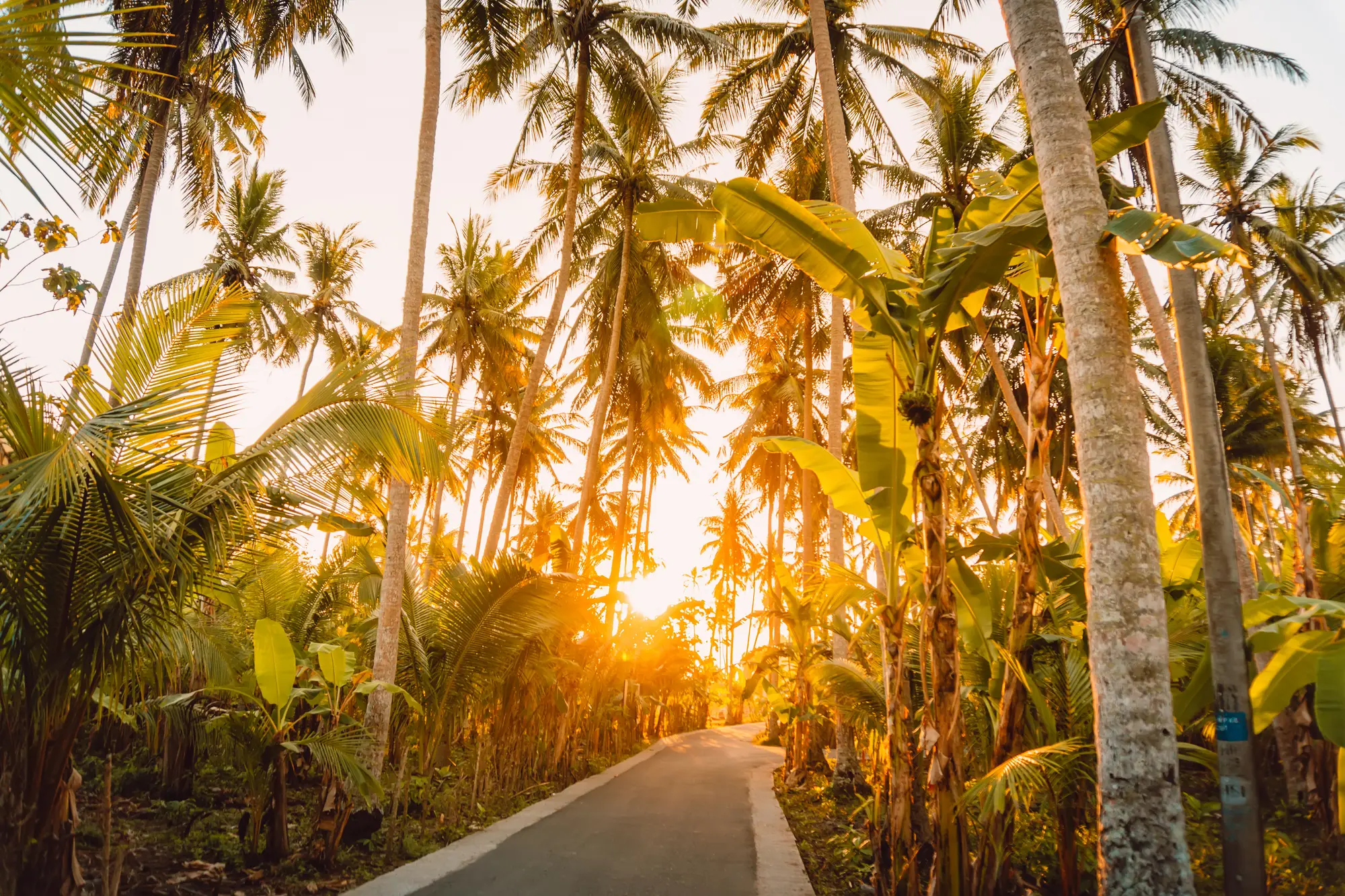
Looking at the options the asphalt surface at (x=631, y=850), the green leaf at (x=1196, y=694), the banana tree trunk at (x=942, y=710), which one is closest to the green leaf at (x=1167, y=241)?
the banana tree trunk at (x=942, y=710)

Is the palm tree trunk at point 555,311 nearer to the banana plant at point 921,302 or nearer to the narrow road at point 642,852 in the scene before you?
the narrow road at point 642,852

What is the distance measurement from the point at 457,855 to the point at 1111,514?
17.6ft

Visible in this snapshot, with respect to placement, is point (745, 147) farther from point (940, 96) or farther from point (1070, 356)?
point (1070, 356)

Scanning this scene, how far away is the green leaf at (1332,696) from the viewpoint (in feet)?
12.9

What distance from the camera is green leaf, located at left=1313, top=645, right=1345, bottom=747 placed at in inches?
155

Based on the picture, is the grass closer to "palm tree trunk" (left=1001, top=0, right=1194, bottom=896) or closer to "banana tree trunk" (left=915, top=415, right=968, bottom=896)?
"banana tree trunk" (left=915, top=415, right=968, bottom=896)

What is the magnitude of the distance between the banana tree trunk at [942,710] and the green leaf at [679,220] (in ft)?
8.59

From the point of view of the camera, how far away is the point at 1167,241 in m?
3.24

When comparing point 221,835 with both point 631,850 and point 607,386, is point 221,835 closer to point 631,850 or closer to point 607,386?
point 631,850

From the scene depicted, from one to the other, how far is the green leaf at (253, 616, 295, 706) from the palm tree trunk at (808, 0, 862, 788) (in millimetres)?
6562

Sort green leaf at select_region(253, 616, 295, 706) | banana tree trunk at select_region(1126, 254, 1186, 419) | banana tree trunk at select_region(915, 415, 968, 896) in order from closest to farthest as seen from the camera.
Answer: banana tree trunk at select_region(915, 415, 968, 896)
green leaf at select_region(253, 616, 295, 706)
banana tree trunk at select_region(1126, 254, 1186, 419)

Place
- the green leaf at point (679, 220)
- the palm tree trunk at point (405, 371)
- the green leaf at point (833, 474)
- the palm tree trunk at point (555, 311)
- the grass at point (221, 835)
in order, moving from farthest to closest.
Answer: the palm tree trunk at point (555, 311)
the palm tree trunk at point (405, 371)
the green leaf at point (679, 220)
the green leaf at point (833, 474)
the grass at point (221, 835)

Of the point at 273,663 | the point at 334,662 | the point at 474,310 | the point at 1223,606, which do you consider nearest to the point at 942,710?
the point at 1223,606

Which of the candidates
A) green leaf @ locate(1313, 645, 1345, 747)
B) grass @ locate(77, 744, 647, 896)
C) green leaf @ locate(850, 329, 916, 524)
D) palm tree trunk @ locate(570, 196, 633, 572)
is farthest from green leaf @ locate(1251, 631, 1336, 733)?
palm tree trunk @ locate(570, 196, 633, 572)
